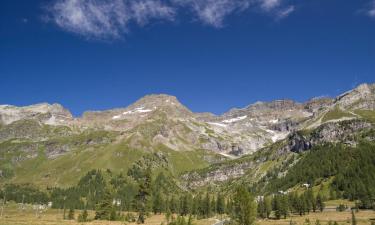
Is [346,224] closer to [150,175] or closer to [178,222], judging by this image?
[150,175]

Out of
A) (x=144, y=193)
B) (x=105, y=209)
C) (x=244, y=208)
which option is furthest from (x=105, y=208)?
(x=244, y=208)

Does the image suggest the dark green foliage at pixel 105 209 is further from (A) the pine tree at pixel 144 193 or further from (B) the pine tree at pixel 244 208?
(B) the pine tree at pixel 244 208

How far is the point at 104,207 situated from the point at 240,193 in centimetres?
6787

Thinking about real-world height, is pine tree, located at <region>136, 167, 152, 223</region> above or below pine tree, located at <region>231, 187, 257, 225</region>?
above

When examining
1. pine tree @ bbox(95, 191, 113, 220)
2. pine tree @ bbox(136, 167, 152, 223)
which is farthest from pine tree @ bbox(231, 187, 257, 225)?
pine tree @ bbox(95, 191, 113, 220)

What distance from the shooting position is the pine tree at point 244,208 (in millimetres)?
88312

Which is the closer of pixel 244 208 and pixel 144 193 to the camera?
pixel 244 208

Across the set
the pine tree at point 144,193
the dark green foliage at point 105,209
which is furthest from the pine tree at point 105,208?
the pine tree at point 144,193

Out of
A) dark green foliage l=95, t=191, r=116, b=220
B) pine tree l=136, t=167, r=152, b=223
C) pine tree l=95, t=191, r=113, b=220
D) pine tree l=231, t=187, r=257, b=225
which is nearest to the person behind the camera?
pine tree l=231, t=187, r=257, b=225

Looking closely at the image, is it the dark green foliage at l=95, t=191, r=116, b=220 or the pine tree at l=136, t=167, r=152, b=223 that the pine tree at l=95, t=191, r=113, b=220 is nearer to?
the dark green foliage at l=95, t=191, r=116, b=220

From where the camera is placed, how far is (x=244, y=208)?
291 feet

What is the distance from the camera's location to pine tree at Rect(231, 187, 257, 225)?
8831cm

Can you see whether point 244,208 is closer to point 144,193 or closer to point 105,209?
point 144,193

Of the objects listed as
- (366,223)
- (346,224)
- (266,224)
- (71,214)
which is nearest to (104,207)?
(71,214)
